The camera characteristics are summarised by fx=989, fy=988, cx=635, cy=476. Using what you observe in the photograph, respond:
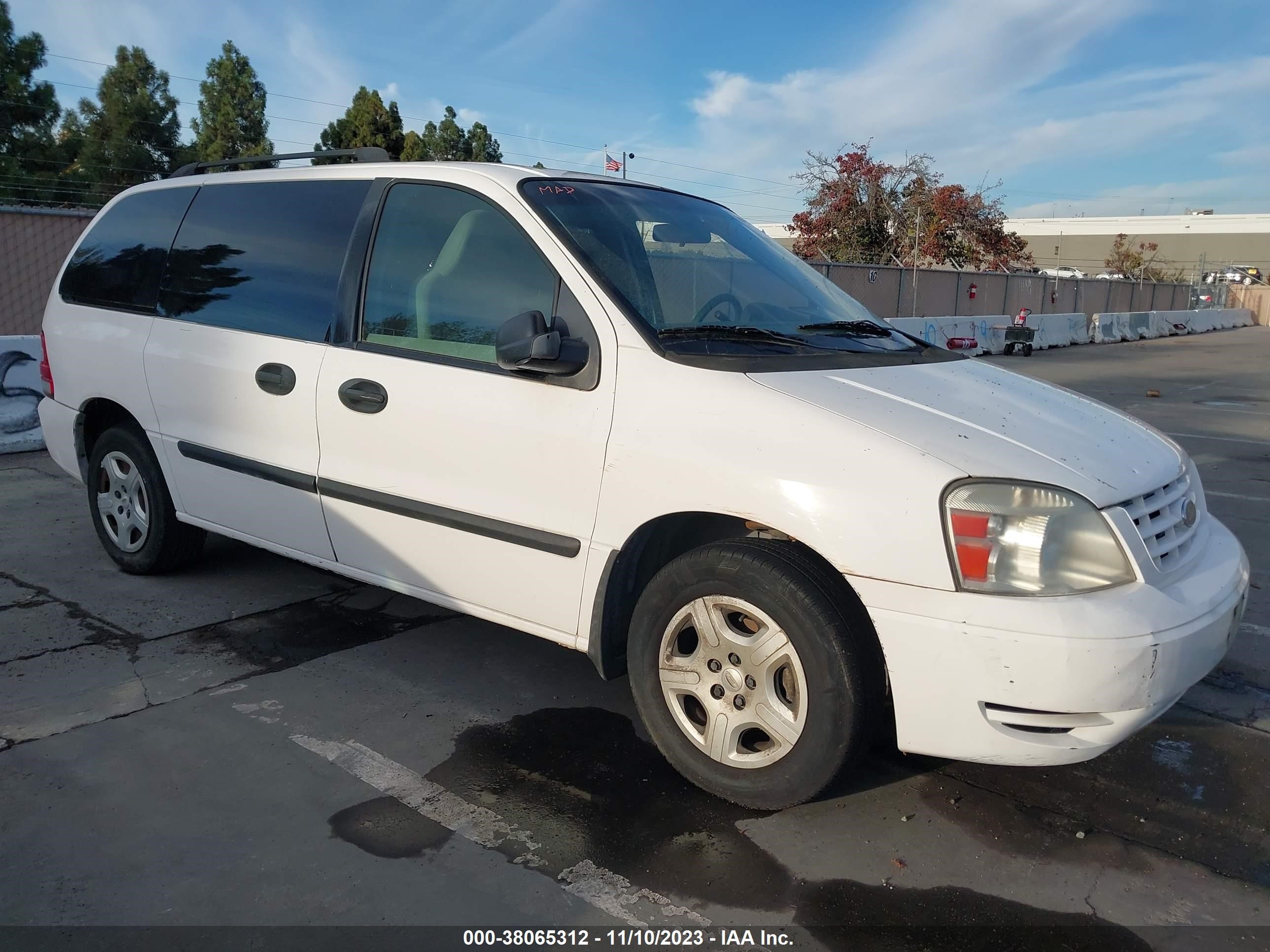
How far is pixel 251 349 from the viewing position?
415 cm

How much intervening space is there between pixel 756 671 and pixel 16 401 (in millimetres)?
7679

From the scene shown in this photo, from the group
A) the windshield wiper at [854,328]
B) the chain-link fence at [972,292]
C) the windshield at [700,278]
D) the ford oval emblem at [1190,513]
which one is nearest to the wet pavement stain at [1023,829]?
the ford oval emblem at [1190,513]

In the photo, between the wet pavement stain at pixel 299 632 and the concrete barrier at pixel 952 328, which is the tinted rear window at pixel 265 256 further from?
the concrete barrier at pixel 952 328

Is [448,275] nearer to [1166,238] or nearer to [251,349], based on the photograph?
[251,349]

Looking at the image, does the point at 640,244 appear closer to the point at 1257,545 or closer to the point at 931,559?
the point at 931,559

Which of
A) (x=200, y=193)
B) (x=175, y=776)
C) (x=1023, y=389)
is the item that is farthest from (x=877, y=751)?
(x=200, y=193)

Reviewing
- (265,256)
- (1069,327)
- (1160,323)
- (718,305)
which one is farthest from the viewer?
(1160,323)

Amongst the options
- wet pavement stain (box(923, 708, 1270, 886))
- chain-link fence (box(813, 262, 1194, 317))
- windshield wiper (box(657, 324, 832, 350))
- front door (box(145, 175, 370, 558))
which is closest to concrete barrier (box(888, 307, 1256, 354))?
chain-link fence (box(813, 262, 1194, 317))

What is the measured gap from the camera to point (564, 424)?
3201 mm

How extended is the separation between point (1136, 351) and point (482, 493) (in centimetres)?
2487

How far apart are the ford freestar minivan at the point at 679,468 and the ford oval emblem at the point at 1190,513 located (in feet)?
0.09

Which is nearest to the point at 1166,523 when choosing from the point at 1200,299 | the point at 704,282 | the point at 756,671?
the point at 756,671

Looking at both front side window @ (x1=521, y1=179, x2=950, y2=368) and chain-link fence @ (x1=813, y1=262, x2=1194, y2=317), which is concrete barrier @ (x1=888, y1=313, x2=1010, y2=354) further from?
front side window @ (x1=521, y1=179, x2=950, y2=368)

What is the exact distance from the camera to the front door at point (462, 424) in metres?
3.23
